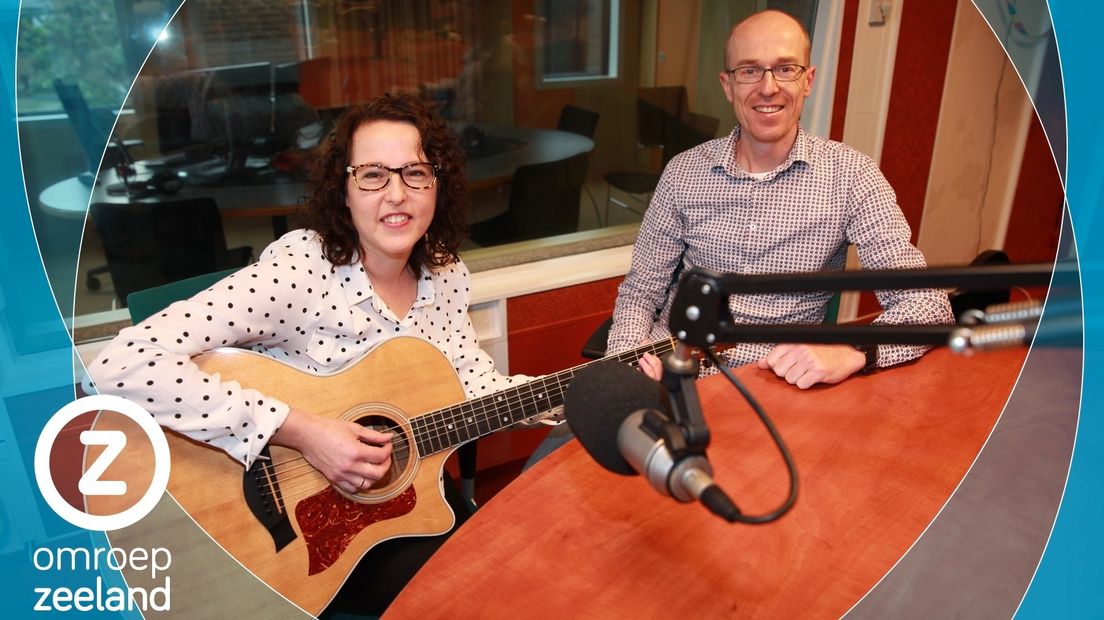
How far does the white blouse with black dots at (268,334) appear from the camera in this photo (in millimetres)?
1054

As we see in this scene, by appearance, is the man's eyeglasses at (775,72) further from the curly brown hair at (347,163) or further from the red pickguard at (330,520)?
the red pickguard at (330,520)

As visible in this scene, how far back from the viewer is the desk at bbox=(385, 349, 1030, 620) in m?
0.86

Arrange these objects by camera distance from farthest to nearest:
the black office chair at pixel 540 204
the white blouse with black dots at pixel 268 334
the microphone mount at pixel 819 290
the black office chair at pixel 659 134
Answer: the black office chair at pixel 659 134, the black office chair at pixel 540 204, the white blouse with black dots at pixel 268 334, the microphone mount at pixel 819 290

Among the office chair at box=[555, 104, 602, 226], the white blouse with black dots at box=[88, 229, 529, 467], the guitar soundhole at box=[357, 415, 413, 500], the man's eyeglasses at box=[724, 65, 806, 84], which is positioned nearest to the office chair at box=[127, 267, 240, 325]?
the white blouse with black dots at box=[88, 229, 529, 467]

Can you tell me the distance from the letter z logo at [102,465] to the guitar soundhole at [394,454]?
506mm

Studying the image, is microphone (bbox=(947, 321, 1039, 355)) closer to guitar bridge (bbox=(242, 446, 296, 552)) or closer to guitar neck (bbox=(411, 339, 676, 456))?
guitar neck (bbox=(411, 339, 676, 456))

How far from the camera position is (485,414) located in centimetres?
136

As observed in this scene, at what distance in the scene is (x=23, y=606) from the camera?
2.29ft

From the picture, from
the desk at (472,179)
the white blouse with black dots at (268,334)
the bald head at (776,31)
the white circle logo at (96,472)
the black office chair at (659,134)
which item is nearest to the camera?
the white circle logo at (96,472)

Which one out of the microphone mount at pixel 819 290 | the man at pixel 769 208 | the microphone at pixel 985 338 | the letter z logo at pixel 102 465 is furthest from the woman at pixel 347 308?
the microphone at pixel 985 338

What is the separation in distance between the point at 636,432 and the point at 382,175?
2.92ft

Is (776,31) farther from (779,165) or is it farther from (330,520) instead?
(330,520)

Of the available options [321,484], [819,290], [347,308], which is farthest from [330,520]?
[819,290]

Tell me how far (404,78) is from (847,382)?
1589 mm
